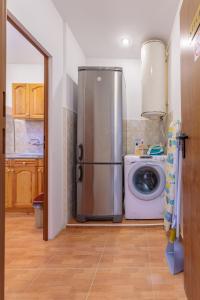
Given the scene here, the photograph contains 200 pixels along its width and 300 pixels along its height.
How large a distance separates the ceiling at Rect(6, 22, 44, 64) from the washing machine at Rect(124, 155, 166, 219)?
205 centimetres

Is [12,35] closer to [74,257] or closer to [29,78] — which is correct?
[29,78]

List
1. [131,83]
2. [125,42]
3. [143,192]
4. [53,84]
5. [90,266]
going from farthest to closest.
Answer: [131,83] < [125,42] < [143,192] < [53,84] < [90,266]

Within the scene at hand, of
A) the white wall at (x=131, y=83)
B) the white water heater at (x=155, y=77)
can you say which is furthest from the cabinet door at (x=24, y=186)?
the white water heater at (x=155, y=77)

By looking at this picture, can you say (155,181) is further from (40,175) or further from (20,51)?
(20,51)

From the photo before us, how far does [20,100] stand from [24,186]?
1.42 metres

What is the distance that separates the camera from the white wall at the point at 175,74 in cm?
264

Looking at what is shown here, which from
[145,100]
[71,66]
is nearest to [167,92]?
[145,100]

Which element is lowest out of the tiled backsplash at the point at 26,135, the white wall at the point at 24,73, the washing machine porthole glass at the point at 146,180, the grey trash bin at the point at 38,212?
the grey trash bin at the point at 38,212


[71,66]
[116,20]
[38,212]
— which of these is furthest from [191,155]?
[71,66]

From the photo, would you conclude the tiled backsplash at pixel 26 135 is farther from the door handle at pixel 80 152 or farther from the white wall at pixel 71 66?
the door handle at pixel 80 152

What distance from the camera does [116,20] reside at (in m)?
2.89

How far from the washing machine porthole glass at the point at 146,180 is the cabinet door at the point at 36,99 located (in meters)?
1.90

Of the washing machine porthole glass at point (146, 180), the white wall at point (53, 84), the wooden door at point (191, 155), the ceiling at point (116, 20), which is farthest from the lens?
the washing machine porthole glass at point (146, 180)

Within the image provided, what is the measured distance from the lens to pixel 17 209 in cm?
363
